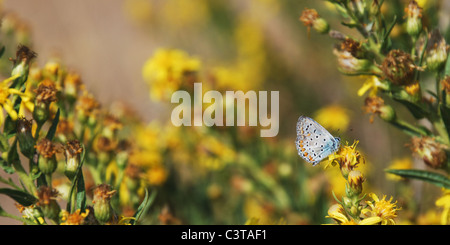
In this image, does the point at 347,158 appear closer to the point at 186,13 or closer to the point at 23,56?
the point at 23,56

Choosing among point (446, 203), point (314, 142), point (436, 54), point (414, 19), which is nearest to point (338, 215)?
point (314, 142)

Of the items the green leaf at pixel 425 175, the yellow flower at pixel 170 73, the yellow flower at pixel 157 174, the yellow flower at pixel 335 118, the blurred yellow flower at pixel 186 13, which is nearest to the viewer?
the green leaf at pixel 425 175

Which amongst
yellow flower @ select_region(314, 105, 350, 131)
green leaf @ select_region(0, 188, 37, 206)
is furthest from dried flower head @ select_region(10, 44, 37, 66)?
yellow flower @ select_region(314, 105, 350, 131)

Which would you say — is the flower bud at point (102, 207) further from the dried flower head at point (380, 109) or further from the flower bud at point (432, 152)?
the flower bud at point (432, 152)

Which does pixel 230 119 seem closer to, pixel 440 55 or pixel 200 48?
pixel 440 55

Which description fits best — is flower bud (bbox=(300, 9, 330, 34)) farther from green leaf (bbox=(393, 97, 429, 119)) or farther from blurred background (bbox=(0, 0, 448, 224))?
blurred background (bbox=(0, 0, 448, 224))

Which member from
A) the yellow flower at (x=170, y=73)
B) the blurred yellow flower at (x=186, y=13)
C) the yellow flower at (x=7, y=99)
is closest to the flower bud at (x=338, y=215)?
the yellow flower at (x=7, y=99)
